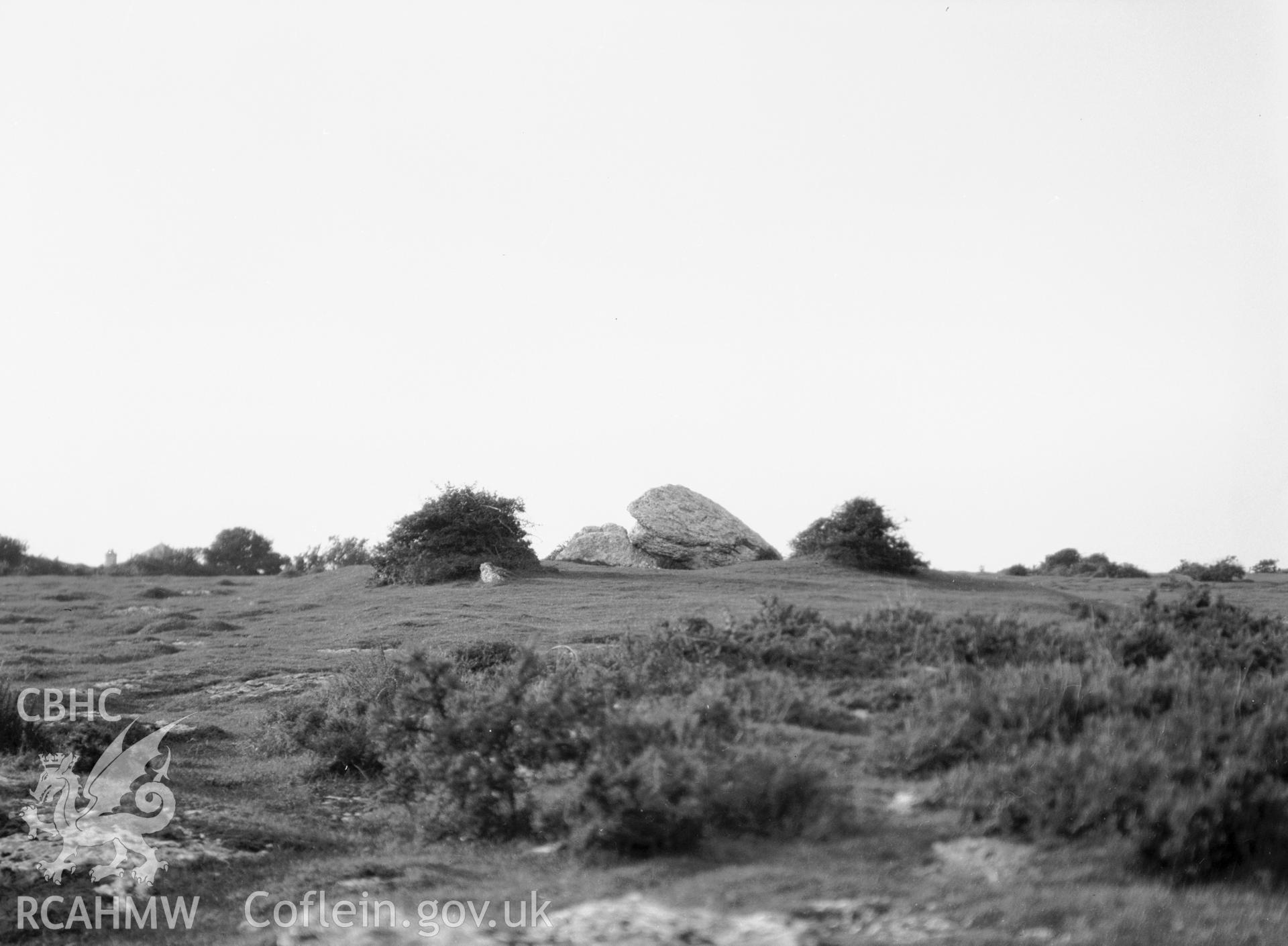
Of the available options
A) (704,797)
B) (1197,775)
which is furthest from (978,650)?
(704,797)

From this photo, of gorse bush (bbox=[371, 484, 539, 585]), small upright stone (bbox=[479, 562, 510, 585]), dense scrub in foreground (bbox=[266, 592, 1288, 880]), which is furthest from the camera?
gorse bush (bbox=[371, 484, 539, 585])

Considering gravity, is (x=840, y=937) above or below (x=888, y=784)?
below

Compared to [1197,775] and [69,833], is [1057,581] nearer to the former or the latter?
[1197,775]

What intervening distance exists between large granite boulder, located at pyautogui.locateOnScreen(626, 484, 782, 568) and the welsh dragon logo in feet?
87.0

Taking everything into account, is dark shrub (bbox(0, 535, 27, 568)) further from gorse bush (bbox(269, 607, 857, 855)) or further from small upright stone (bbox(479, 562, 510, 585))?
gorse bush (bbox(269, 607, 857, 855))

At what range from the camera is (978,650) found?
9406mm

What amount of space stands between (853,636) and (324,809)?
19.8 feet

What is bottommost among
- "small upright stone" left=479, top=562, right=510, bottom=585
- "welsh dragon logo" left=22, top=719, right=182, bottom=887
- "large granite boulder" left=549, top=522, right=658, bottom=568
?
"welsh dragon logo" left=22, top=719, right=182, bottom=887

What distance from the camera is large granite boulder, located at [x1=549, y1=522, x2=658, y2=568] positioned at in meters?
38.8

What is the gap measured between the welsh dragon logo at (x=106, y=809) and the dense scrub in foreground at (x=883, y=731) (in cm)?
230

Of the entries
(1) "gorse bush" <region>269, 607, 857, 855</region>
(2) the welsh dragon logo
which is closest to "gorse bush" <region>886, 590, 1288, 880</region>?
(1) "gorse bush" <region>269, 607, 857, 855</region>

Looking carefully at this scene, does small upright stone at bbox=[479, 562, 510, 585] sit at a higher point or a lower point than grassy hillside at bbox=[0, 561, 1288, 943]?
higher

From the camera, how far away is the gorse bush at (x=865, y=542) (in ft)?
67.3

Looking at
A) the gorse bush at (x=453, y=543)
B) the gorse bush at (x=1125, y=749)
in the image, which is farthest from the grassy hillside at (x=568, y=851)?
the gorse bush at (x=453, y=543)
